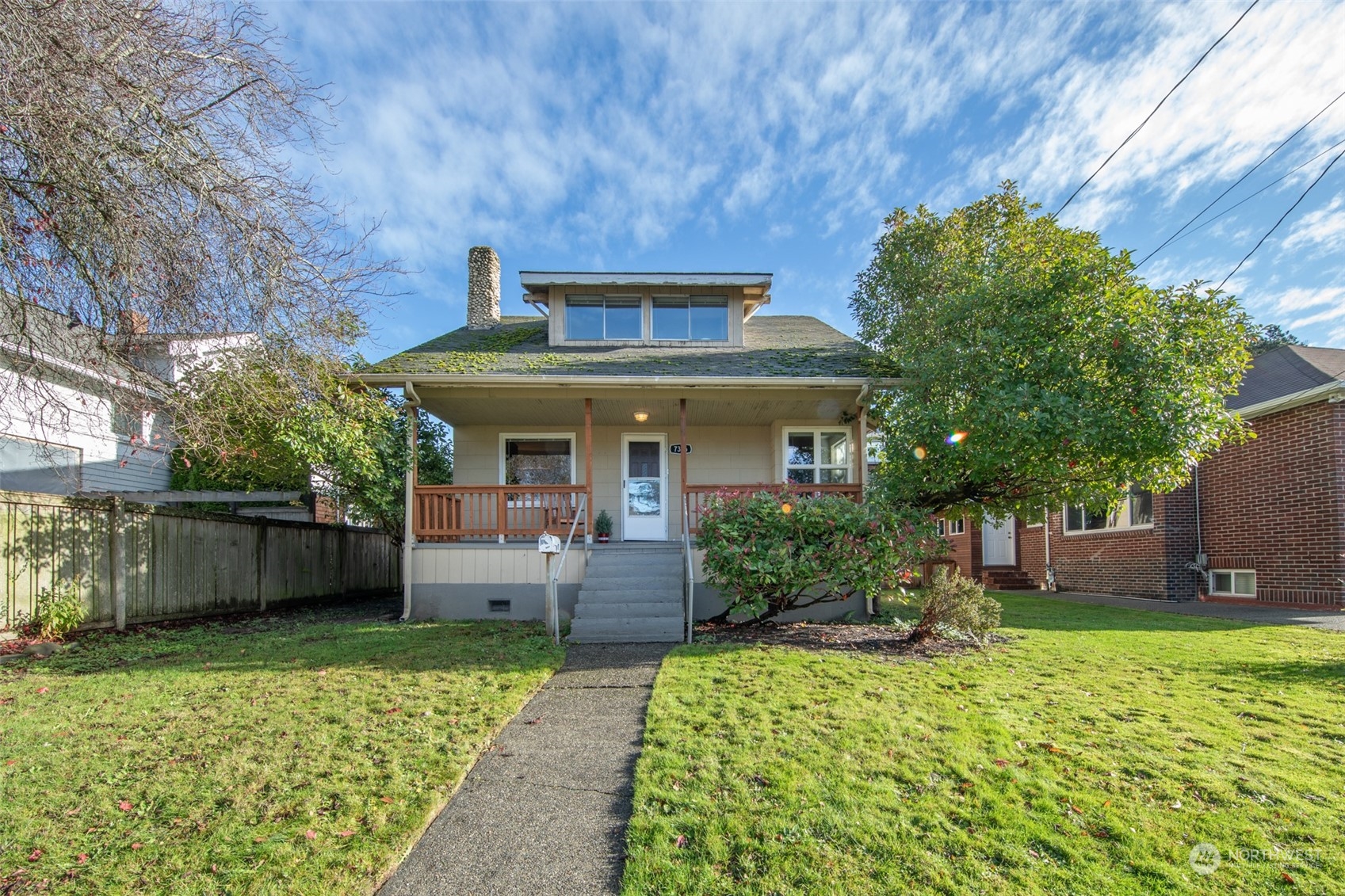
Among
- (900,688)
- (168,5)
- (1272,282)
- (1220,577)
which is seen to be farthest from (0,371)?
(1220,577)

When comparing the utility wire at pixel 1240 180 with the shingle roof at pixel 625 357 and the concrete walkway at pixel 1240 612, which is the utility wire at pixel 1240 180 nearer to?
the shingle roof at pixel 625 357

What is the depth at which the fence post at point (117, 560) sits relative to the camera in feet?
25.2

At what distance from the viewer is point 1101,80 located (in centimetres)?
892

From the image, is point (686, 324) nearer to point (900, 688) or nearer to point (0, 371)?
point (900, 688)

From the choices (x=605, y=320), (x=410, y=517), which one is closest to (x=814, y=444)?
(x=605, y=320)

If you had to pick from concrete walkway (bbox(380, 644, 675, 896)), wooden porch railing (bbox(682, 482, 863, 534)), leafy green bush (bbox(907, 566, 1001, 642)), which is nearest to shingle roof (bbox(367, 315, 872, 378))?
wooden porch railing (bbox(682, 482, 863, 534))

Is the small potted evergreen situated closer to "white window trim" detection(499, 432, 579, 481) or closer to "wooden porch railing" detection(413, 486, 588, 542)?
"white window trim" detection(499, 432, 579, 481)

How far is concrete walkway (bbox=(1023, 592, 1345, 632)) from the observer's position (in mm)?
8586

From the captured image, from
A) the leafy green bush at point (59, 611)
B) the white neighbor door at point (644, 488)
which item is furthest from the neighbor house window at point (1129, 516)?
the leafy green bush at point (59, 611)

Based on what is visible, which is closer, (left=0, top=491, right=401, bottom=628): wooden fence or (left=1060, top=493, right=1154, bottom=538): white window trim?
(left=0, top=491, right=401, bottom=628): wooden fence

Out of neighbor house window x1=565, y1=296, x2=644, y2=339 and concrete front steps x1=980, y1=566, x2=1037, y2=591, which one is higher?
neighbor house window x1=565, y1=296, x2=644, y2=339

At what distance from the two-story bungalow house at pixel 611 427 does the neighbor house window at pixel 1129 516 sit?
224 inches

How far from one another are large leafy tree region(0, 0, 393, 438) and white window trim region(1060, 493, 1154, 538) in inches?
487

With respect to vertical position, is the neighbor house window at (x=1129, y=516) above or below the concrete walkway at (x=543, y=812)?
above
